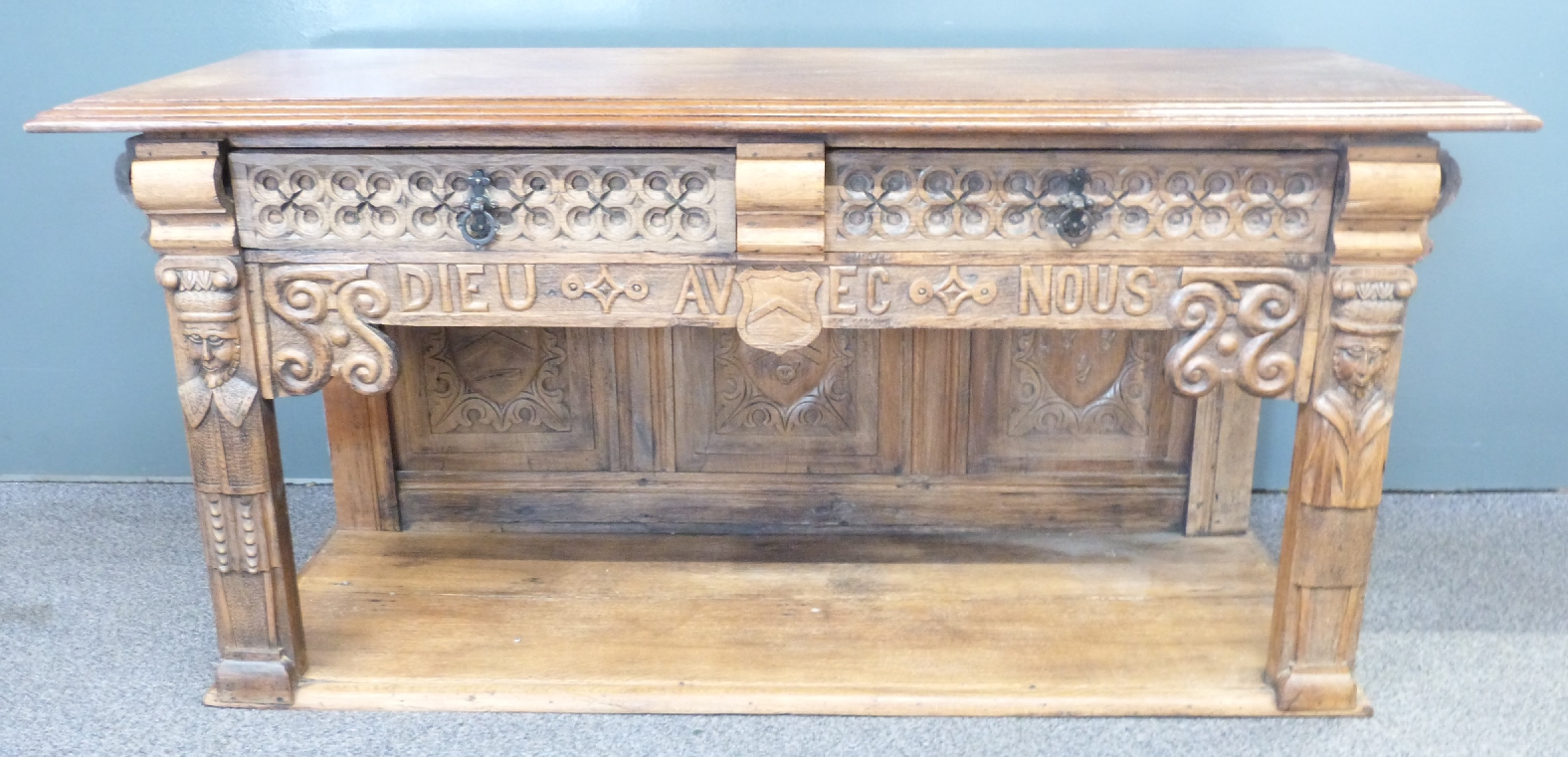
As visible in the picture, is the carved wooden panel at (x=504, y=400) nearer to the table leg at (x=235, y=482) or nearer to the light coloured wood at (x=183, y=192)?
the table leg at (x=235, y=482)

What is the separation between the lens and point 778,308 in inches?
62.7

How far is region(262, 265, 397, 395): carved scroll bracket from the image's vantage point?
1.60 metres

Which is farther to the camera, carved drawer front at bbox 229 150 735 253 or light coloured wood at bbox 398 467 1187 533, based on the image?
light coloured wood at bbox 398 467 1187 533

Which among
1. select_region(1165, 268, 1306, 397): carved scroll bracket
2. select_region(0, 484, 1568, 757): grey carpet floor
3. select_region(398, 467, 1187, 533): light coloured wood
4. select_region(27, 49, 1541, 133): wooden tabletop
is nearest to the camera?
select_region(27, 49, 1541, 133): wooden tabletop

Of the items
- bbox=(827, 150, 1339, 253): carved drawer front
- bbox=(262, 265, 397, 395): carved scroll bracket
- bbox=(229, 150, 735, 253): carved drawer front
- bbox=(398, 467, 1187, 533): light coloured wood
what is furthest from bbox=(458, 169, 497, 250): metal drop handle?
bbox=(398, 467, 1187, 533): light coloured wood

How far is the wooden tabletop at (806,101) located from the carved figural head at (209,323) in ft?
0.66

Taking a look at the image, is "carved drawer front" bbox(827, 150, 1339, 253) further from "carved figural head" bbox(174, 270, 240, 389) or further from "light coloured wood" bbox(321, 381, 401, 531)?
"light coloured wood" bbox(321, 381, 401, 531)

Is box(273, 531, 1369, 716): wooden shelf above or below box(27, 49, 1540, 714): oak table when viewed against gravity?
below

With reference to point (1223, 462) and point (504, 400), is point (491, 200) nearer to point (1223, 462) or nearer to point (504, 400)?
point (504, 400)

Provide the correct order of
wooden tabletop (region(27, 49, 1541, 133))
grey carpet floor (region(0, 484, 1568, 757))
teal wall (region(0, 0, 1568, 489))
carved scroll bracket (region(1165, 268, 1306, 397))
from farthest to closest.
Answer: teal wall (region(0, 0, 1568, 489)) → grey carpet floor (region(0, 484, 1568, 757)) → carved scroll bracket (region(1165, 268, 1306, 397)) → wooden tabletop (region(27, 49, 1541, 133))

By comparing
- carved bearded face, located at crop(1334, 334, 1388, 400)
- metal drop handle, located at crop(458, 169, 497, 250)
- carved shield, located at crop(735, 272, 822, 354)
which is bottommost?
carved bearded face, located at crop(1334, 334, 1388, 400)

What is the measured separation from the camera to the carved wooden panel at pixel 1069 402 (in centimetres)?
221

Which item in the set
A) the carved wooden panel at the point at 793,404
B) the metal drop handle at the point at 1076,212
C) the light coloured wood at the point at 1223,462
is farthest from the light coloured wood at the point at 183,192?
the light coloured wood at the point at 1223,462

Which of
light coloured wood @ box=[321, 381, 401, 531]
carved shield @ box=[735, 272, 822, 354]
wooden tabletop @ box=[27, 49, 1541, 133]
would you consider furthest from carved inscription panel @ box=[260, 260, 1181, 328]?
light coloured wood @ box=[321, 381, 401, 531]
